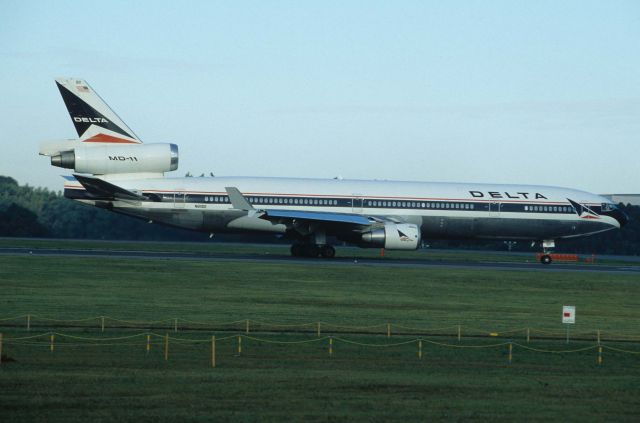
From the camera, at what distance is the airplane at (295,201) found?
51656 mm

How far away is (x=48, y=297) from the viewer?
3397 centimetres

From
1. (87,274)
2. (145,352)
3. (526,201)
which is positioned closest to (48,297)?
(87,274)

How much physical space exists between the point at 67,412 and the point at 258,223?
3664 centimetres

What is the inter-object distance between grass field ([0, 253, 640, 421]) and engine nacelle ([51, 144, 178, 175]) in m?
9.26

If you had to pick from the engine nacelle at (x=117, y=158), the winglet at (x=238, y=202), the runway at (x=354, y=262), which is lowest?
the runway at (x=354, y=262)

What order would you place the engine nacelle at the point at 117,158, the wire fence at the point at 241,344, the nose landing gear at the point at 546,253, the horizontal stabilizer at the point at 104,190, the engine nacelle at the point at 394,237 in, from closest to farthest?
the wire fence at the point at 241,344, the horizontal stabilizer at the point at 104,190, the engine nacelle at the point at 394,237, the engine nacelle at the point at 117,158, the nose landing gear at the point at 546,253

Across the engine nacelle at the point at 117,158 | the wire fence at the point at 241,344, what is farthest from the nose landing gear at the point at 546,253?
the wire fence at the point at 241,344

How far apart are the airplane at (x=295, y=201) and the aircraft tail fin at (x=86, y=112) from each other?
0.06 metres

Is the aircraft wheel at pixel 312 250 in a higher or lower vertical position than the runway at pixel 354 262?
Result: higher

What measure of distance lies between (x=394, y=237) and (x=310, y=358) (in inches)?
1105

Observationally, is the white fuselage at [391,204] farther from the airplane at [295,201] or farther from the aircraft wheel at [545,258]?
the aircraft wheel at [545,258]

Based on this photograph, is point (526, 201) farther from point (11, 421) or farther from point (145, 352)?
point (11, 421)

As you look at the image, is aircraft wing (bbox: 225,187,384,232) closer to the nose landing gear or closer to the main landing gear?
the main landing gear

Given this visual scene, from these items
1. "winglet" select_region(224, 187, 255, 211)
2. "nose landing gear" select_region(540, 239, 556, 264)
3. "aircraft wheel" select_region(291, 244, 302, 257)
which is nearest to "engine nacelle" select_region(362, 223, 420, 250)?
"aircraft wheel" select_region(291, 244, 302, 257)
